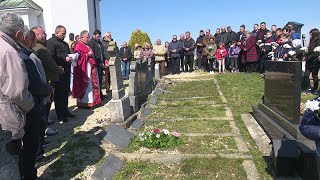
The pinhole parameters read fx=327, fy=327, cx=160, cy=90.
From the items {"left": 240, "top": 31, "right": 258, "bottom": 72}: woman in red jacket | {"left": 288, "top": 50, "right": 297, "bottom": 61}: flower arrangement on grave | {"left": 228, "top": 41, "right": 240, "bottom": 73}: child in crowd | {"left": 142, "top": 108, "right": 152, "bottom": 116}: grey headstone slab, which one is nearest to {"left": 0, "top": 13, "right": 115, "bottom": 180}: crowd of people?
{"left": 142, "top": 108, "right": 152, "bottom": 116}: grey headstone slab

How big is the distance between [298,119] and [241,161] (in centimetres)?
134

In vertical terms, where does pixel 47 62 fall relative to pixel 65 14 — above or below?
below

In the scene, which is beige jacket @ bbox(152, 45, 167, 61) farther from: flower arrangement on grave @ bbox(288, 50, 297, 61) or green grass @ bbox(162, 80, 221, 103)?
flower arrangement on grave @ bbox(288, 50, 297, 61)

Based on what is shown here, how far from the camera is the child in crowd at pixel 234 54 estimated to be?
635 inches

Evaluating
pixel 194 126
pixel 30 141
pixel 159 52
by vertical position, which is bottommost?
pixel 194 126

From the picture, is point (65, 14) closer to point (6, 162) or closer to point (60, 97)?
point (60, 97)

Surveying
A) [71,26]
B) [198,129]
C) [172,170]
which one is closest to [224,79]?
[198,129]

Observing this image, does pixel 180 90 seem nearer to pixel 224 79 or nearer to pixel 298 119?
pixel 224 79

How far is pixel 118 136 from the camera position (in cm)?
600

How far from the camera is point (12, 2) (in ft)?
72.6

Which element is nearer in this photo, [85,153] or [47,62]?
[85,153]

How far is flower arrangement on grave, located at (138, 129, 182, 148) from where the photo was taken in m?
5.77

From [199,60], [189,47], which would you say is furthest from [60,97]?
[199,60]

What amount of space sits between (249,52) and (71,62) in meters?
9.95
